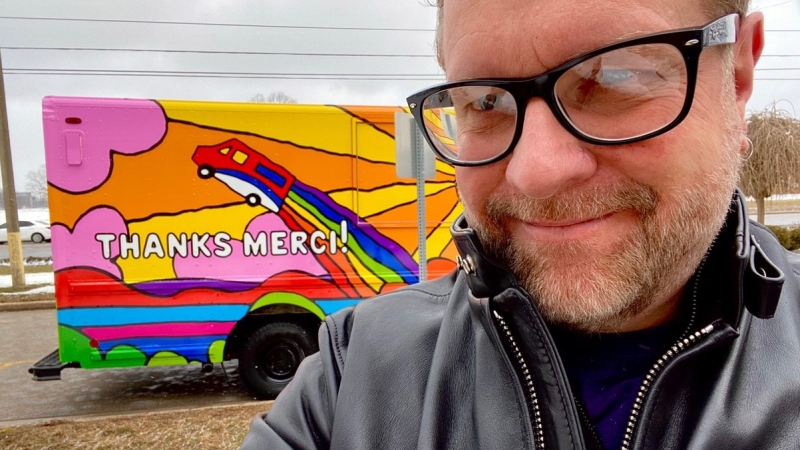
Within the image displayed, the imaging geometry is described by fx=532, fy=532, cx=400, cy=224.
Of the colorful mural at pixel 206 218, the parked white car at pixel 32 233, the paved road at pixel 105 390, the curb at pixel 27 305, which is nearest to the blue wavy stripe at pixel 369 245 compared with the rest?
the colorful mural at pixel 206 218

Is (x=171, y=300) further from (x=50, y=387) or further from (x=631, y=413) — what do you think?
(x=631, y=413)

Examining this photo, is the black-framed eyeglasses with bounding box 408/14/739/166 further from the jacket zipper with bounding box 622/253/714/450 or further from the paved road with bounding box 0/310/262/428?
the paved road with bounding box 0/310/262/428

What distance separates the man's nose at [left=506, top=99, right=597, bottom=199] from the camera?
2.82 feet

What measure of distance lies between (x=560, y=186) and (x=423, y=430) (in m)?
0.50

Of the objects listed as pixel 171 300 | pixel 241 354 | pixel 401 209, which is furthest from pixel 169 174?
pixel 401 209

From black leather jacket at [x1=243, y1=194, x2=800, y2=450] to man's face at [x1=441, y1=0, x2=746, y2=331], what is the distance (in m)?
0.08

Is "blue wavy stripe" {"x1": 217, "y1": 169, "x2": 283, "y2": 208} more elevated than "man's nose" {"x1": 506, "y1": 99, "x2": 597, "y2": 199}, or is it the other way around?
"man's nose" {"x1": 506, "y1": 99, "x2": 597, "y2": 199}

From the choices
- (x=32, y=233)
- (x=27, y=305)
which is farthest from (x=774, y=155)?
(x=32, y=233)

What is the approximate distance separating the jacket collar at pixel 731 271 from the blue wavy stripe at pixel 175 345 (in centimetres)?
427

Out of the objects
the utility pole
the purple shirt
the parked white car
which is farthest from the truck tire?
the parked white car

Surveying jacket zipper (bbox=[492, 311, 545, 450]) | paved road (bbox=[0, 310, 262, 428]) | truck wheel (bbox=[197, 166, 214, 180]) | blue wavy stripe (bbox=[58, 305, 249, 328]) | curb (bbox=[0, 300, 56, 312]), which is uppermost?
truck wheel (bbox=[197, 166, 214, 180])

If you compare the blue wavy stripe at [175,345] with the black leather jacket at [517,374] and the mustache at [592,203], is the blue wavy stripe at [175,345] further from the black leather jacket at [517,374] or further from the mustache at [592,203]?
the mustache at [592,203]

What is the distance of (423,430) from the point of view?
37.9 inches

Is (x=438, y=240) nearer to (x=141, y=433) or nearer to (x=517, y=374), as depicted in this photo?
(x=141, y=433)
